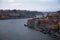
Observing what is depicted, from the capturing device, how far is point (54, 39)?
174 cm

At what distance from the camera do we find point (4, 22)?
1.86 m

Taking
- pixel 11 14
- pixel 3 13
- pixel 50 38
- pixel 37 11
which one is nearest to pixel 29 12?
pixel 37 11

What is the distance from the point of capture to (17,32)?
73.6 inches

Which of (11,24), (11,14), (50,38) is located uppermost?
(11,14)

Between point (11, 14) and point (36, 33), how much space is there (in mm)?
609

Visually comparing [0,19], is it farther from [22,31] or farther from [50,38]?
[50,38]

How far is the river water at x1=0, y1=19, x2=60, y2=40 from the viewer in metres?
1.80

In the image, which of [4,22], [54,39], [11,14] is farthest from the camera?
[11,14]

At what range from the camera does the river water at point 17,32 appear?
70.7 inches

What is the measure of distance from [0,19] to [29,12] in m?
0.57

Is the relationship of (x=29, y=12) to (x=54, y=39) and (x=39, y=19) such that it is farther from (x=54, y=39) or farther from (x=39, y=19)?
(x=54, y=39)

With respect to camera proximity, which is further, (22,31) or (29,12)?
(29,12)

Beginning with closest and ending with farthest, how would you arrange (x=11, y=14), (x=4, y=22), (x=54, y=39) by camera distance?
(x=54, y=39) → (x=4, y=22) → (x=11, y=14)

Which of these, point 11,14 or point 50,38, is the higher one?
point 11,14
